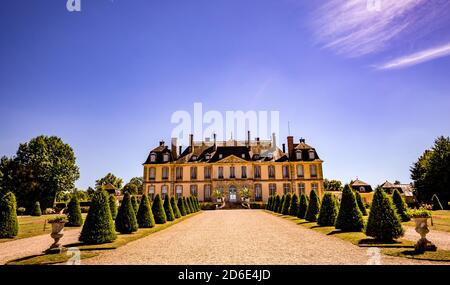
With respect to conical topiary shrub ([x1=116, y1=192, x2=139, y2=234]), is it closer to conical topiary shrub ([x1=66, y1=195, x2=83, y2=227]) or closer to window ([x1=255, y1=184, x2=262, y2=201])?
conical topiary shrub ([x1=66, y1=195, x2=83, y2=227])

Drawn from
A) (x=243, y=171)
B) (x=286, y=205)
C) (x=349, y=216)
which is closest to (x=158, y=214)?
(x=349, y=216)

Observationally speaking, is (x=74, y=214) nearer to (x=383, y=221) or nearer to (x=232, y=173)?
(x=383, y=221)

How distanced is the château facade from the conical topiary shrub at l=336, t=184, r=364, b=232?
2710 centimetres

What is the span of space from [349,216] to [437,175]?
87.1 feet

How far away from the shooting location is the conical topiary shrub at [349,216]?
451 inches

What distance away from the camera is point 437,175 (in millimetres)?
31641

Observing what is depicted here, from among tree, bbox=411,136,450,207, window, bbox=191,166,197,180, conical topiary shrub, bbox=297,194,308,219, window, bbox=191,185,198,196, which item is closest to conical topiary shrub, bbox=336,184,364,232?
conical topiary shrub, bbox=297,194,308,219

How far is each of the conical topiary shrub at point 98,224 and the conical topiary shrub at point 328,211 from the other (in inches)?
355

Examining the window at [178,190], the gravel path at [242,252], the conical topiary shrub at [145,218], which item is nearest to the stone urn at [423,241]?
the gravel path at [242,252]

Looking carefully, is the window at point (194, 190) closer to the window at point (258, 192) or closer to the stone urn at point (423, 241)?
the window at point (258, 192)

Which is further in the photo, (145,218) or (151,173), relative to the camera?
(151,173)
